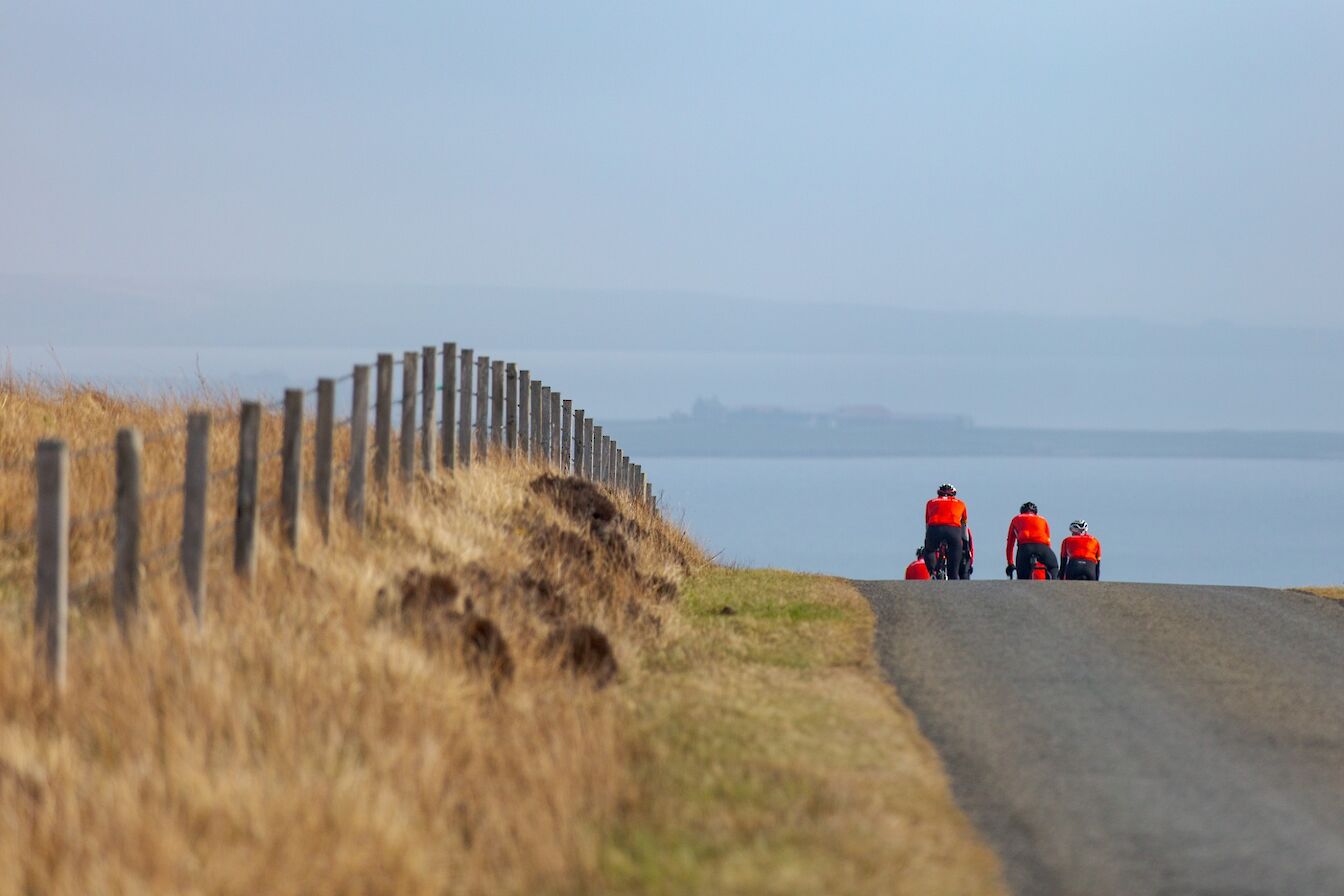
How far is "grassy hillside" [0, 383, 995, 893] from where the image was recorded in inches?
268

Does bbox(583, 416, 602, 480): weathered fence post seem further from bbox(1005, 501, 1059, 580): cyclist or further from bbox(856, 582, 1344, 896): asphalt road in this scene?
bbox(856, 582, 1344, 896): asphalt road

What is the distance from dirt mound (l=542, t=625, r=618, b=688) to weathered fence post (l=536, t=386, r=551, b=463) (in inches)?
403

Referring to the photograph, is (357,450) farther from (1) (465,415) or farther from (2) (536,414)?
(2) (536,414)

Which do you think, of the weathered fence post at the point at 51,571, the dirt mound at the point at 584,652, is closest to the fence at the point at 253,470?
the weathered fence post at the point at 51,571

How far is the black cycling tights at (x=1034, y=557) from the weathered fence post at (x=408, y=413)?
41.6 ft

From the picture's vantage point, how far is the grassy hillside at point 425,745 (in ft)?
22.3

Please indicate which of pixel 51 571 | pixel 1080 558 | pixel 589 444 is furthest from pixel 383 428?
pixel 1080 558

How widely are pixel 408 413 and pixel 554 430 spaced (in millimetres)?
8898

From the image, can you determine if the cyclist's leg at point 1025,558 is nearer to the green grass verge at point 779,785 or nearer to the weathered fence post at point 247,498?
the green grass verge at point 779,785

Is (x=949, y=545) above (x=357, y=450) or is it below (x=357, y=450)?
below

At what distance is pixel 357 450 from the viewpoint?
13047 millimetres

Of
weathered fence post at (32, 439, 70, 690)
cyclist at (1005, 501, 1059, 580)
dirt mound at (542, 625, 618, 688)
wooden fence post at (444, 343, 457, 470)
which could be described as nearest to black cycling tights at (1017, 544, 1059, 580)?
cyclist at (1005, 501, 1059, 580)

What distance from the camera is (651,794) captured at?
815 cm

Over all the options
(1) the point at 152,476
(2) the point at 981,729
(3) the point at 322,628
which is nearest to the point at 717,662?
(2) the point at 981,729
